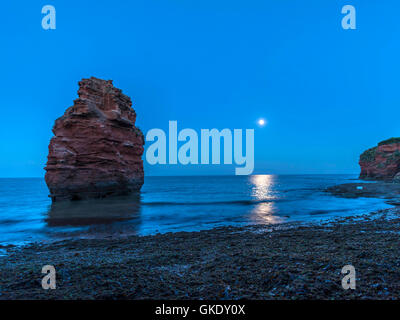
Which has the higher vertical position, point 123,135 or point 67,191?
point 123,135


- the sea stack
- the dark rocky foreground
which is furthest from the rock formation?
the dark rocky foreground

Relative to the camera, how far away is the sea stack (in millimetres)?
30297

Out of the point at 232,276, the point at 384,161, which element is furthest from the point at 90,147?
the point at 384,161

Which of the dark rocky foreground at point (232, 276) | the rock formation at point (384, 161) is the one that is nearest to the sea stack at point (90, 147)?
the dark rocky foreground at point (232, 276)

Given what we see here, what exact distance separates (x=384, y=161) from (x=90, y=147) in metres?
101

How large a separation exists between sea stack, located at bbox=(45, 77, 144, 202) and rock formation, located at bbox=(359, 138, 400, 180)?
8938 cm

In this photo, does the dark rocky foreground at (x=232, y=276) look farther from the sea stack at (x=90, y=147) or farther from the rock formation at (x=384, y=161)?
the rock formation at (x=384, y=161)

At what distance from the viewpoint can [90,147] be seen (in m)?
31.7

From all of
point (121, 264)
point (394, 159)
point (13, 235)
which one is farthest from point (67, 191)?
point (394, 159)

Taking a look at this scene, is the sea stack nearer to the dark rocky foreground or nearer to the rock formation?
the dark rocky foreground

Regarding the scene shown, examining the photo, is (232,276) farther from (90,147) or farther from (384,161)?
(384,161)

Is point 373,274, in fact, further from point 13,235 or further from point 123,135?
point 123,135

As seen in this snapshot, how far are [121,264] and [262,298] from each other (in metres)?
4.31

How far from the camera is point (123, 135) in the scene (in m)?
36.4
